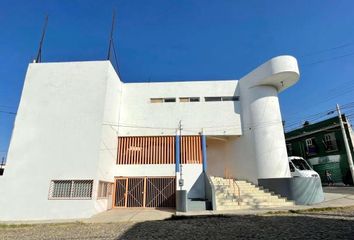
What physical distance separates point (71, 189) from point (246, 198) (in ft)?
28.8

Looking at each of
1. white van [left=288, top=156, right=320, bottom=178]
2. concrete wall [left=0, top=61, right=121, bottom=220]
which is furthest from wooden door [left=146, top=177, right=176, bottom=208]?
white van [left=288, top=156, right=320, bottom=178]

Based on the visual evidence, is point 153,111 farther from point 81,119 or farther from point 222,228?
point 222,228

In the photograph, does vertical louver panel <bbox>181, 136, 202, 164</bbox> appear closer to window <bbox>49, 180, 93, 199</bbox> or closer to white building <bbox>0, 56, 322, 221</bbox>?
white building <bbox>0, 56, 322, 221</bbox>

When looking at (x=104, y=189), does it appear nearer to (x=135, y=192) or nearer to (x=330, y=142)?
(x=135, y=192)

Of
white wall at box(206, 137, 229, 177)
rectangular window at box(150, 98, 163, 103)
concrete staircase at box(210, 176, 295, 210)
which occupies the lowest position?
concrete staircase at box(210, 176, 295, 210)

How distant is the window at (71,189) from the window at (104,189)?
0.59m

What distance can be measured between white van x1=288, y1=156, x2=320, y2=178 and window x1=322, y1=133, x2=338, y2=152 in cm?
952

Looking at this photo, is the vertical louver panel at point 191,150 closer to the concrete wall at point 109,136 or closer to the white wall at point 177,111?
the white wall at point 177,111

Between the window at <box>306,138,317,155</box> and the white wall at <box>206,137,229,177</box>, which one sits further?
the window at <box>306,138,317,155</box>

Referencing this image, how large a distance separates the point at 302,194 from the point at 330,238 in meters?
7.20

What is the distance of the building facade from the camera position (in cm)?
2111

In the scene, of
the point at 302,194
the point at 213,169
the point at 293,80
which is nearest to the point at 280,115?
the point at 293,80

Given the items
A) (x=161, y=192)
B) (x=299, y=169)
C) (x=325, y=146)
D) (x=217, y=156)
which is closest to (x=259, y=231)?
(x=161, y=192)

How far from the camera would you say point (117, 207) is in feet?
43.6
